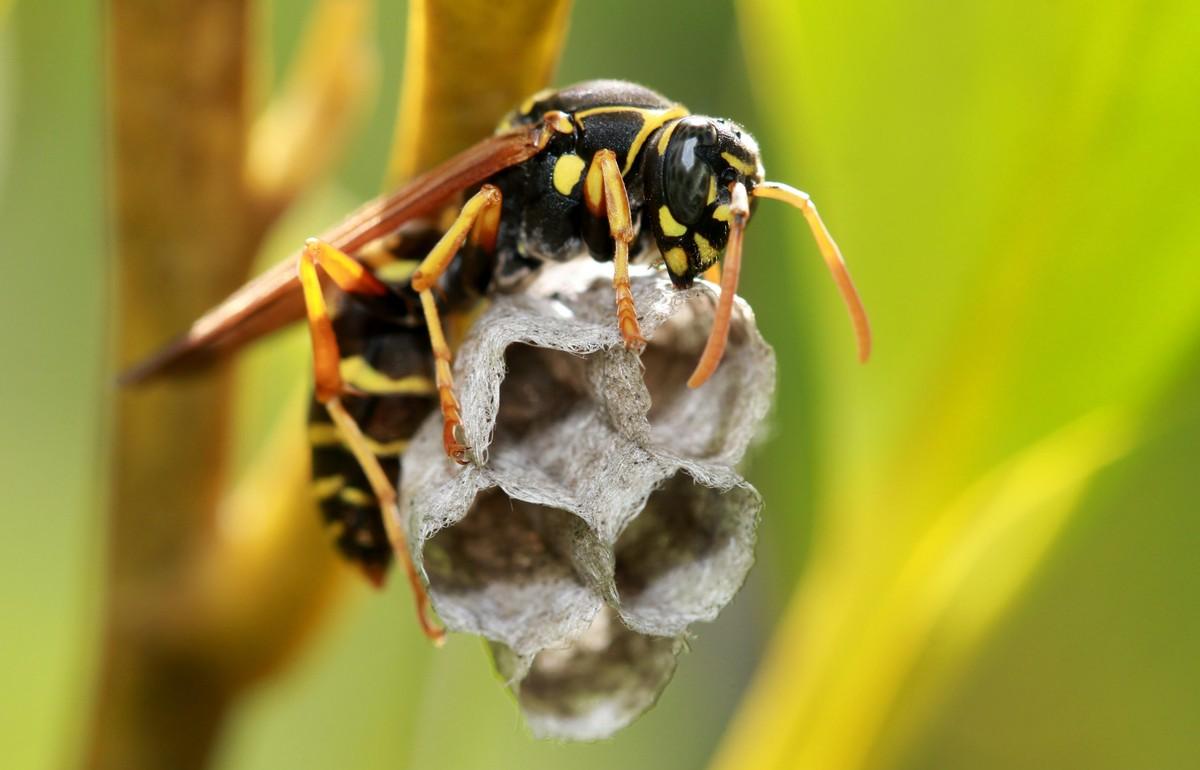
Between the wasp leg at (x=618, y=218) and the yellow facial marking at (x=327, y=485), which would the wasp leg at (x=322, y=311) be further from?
the wasp leg at (x=618, y=218)

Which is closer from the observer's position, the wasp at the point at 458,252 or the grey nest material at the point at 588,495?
the grey nest material at the point at 588,495

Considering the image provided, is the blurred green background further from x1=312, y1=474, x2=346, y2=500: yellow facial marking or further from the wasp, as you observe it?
x1=312, y1=474, x2=346, y2=500: yellow facial marking

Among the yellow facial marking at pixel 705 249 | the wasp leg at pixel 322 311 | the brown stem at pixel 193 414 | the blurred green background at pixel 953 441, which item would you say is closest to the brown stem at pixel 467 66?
the brown stem at pixel 193 414

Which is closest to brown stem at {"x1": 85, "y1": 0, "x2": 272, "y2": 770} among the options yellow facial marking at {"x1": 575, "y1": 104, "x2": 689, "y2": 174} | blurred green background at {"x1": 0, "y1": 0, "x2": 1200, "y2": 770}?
blurred green background at {"x1": 0, "y1": 0, "x2": 1200, "y2": 770}

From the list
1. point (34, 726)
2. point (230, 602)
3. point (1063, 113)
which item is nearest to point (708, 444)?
point (1063, 113)

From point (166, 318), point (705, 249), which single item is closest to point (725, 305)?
point (705, 249)

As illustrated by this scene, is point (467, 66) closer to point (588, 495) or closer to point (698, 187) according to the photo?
point (698, 187)
